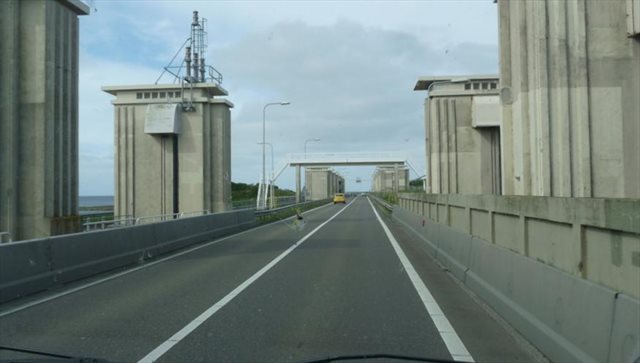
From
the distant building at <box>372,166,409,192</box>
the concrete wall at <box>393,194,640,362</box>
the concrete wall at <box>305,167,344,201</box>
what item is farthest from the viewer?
the concrete wall at <box>305,167,344,201</box>

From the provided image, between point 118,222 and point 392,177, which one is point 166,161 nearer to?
point 118,222

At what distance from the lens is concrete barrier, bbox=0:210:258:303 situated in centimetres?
1002

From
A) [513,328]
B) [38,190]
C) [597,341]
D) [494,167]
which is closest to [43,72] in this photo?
[38,190]

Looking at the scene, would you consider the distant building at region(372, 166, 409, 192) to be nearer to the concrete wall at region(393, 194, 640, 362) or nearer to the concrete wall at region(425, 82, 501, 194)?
the concrete wall at region(425, 82, 501, 194)

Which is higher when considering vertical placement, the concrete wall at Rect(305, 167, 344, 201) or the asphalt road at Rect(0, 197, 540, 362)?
the concrete wall at Rect(305, 167, 344, 201)

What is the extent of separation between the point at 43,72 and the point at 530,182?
14.8 meters

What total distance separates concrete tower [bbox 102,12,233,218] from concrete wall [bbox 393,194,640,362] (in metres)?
30.3

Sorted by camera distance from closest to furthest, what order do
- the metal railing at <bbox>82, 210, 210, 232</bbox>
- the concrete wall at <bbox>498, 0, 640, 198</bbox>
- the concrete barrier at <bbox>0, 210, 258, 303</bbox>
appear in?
the concrete barrier at <bbox>0, 210, 258, 303</bbox> → the concrete wall at <bbox>498, 0, 640, 198</bbox> → the metal railing at <bbox>82, 210, 210, 232</bbox>

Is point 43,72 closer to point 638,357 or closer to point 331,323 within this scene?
point 331,323

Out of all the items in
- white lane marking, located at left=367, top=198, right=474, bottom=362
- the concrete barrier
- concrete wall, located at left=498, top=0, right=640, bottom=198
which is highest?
concrete wall, located at left=498, top=0, right=640, bottom=198

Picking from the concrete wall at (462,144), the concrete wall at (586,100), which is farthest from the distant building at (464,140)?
the concrete wall at (586,100)

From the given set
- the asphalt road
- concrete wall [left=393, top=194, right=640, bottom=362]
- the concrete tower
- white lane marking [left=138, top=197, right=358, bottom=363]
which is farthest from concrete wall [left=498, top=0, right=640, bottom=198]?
the concrete tower

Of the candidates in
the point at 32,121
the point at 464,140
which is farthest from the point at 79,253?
the point at 464,140

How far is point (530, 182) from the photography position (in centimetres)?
1439
